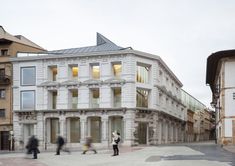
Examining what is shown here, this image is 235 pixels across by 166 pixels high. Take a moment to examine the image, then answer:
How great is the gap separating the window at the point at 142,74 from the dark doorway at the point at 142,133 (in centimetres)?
538

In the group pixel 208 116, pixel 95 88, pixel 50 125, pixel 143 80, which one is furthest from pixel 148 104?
pixel 208 116

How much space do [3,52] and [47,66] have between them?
24.4ft

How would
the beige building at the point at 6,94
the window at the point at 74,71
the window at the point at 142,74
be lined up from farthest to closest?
the beige building at the point at 6,94 < the window at the point at 74,71 < the window at the point at 142,74

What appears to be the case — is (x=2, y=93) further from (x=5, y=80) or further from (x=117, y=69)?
(x=117, y=69)

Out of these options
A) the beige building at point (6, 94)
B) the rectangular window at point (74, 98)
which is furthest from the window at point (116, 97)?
the beige building at point (6, 94)

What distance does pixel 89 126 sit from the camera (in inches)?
1857

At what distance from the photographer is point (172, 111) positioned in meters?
62.2

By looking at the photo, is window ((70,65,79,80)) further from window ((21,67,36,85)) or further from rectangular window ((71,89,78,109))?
window ((21,67,36,85))

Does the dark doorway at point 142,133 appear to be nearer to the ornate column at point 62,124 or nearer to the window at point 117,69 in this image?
the window at point 117,69

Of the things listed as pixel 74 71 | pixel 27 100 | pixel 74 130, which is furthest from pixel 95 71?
pixel 27 100

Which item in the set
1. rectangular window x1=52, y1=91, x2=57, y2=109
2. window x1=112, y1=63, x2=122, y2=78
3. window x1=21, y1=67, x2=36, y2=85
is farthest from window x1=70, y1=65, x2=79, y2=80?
window x1=21, y1=67, x2=36, y2=85

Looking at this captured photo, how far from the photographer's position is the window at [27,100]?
49.6 metres

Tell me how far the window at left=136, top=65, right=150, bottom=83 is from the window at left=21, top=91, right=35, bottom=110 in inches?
532

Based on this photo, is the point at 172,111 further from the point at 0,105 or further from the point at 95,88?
the point at 0,105
